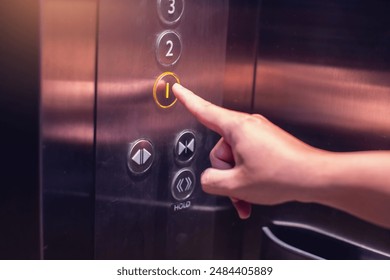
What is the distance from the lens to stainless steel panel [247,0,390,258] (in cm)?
Result: 77

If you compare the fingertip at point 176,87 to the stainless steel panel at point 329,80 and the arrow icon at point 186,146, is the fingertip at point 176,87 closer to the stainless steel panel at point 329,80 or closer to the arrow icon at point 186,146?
the arrow icon at point 186,146

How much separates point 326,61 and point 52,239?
42cm

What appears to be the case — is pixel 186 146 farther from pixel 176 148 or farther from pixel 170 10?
pixel 170 10

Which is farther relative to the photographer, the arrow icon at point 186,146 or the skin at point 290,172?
the arrow icon at point 186,146

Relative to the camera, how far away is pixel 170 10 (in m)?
0.68

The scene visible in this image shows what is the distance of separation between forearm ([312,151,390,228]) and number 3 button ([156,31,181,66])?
214mm

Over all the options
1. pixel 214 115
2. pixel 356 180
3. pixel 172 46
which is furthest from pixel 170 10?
pixel 356 180

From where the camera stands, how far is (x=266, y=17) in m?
0.84

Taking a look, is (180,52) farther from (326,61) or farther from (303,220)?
(303,220)

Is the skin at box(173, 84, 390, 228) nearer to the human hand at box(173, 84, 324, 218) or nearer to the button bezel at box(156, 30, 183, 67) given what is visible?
the human hand at box(173, 84, 324, 218)

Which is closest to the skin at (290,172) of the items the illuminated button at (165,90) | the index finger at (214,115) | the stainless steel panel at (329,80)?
the index finger at (214,115)

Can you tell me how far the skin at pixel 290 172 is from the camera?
58cm

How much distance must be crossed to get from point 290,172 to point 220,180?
0.07 metres

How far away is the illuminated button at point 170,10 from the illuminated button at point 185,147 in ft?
0.47
